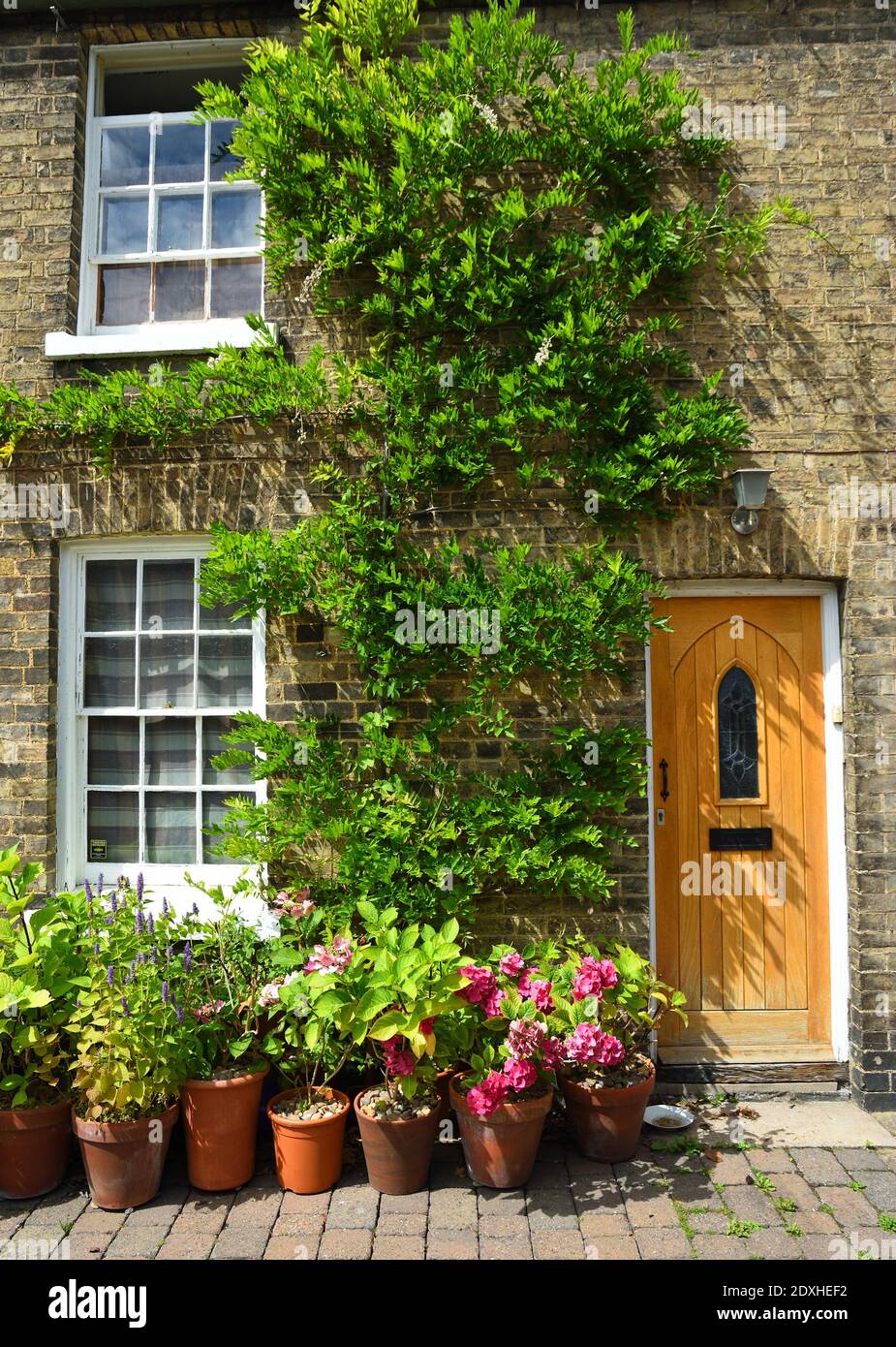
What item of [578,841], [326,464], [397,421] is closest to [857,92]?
[397,421]

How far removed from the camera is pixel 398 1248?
3520 millimetres

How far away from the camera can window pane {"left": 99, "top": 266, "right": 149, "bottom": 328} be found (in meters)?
5.18

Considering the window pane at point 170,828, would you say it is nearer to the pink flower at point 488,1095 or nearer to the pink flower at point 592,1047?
the pink flower at point 488,1095

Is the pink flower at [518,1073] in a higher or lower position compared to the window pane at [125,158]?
lower

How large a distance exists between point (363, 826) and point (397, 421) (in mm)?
2045

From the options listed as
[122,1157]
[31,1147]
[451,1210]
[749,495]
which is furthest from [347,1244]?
[749,495]

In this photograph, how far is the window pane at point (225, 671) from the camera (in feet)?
16.3

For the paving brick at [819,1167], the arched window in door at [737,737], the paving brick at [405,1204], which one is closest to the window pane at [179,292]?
the arched window in door at [737,737]

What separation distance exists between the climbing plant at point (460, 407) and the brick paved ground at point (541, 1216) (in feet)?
4.07

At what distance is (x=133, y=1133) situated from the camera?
12.3 feet

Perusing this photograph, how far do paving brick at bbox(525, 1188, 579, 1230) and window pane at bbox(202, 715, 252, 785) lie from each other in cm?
251

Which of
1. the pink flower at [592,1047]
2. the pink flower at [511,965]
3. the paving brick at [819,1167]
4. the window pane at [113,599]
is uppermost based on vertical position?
the window pane at [113,599]

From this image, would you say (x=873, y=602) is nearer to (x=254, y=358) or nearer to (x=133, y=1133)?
(x=254, y=358)

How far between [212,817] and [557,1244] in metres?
2.63
